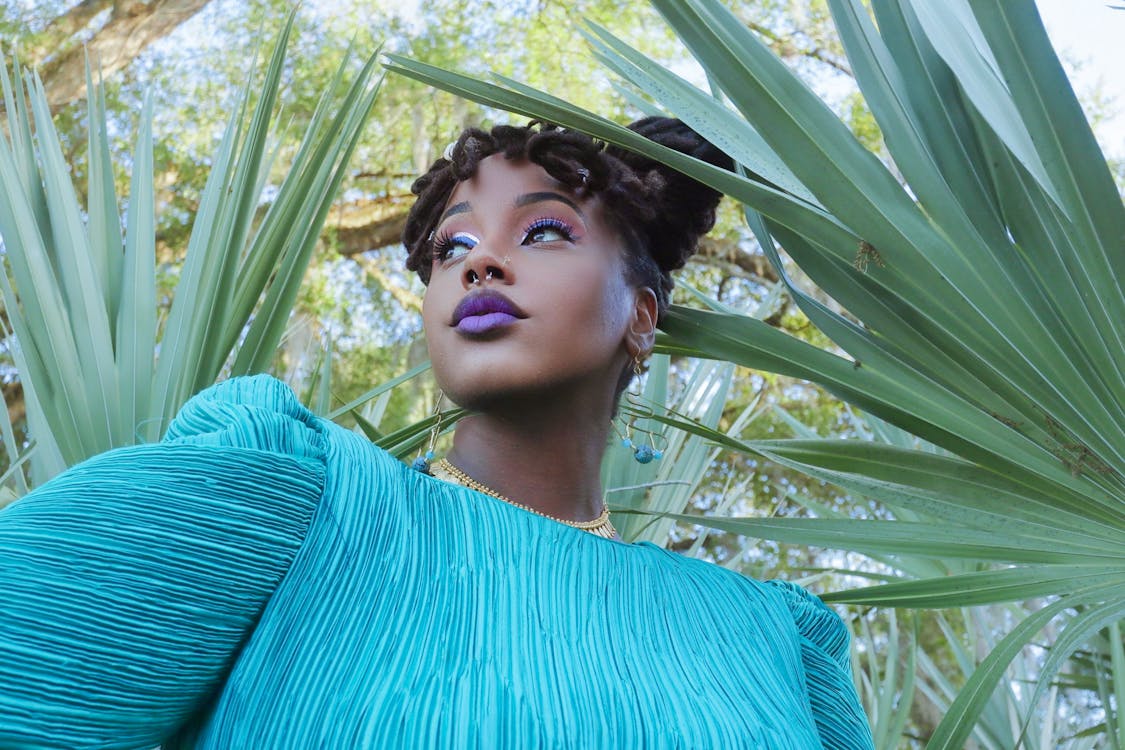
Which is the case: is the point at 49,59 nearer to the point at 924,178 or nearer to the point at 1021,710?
the point at 1021,710

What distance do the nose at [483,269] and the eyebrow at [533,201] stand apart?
0.12m

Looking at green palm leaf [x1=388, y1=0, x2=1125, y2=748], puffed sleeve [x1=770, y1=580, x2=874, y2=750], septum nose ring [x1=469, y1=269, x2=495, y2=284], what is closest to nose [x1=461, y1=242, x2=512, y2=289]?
septum nose ring [x1=469, y1=269, x2=495, y2=284]

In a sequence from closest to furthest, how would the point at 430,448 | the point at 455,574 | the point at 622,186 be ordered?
1. the point at 455,574
2. the point at 430,448
3. the point at 622,186

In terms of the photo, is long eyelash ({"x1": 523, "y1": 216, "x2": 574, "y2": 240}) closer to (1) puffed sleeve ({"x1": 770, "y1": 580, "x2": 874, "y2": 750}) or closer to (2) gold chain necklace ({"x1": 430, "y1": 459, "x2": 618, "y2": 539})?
(2) gold chain necklace ({"x1": 430, "y1": 459, "x2": 618, "y2": 539})

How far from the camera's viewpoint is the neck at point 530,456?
1.60 metres

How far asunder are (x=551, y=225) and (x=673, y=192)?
0.85 feet

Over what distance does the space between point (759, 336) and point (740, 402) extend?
5.46 metres

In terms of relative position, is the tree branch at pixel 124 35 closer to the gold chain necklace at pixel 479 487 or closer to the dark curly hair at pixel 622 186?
the dark curly hair at pixel 622 186

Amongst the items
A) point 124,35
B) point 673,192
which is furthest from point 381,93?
point 673,192

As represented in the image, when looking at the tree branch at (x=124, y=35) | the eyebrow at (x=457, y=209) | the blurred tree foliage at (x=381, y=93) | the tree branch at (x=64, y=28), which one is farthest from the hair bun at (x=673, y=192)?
the tree branch at (x=64, y=28)

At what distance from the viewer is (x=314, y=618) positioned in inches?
46.8

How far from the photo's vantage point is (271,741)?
43.7 inches

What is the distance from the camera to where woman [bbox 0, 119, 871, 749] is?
1.06 m

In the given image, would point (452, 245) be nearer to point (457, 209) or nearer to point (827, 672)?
point (457, 209)
